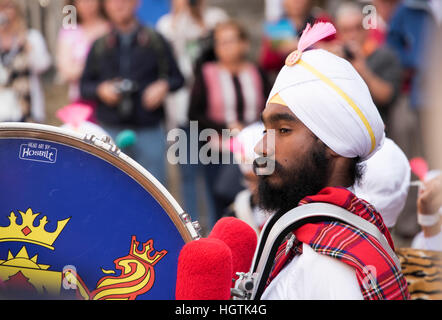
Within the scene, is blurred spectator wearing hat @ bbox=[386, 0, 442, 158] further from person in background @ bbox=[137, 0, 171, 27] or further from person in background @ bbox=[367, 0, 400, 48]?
person in background @ bbox=[137, 0, 171, 27]

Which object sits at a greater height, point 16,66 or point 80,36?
point 80,36

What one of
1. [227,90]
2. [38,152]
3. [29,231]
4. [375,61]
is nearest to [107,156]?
[38,152]

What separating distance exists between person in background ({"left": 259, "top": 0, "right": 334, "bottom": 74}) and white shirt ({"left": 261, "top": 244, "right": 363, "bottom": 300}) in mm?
3444

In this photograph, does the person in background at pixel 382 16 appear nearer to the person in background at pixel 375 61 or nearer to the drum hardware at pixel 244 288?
the person in background at pixel 375 61

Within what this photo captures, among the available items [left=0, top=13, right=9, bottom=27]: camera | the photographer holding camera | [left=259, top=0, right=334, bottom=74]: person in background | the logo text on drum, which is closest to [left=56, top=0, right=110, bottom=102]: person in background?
the photographer holding camera

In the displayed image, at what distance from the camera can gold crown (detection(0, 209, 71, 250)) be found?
6.34 ft

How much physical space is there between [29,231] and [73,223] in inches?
4.5

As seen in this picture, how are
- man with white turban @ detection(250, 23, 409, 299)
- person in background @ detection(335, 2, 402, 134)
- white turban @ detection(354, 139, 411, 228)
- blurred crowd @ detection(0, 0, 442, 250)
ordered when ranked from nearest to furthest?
man with white turban @ detection(250, 23, 409, 299), white turban @ detection(354, 139, 411, 228), person in background @ detection(335, 2, 402, 134), blurred crowd @ detection(0, 0, 442, 250)

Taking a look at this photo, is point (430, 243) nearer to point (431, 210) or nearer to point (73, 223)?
point (431, 210)

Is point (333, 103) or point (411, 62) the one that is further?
point (411, 62)

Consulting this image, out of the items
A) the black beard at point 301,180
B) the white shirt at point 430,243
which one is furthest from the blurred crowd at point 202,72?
the black beard at point 301,180

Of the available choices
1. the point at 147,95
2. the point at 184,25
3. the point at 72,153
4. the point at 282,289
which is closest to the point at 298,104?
the point at 282,289

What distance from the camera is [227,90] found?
5.12 m

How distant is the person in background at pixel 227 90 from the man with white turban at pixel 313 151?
3.02 metres
